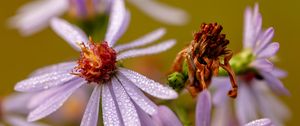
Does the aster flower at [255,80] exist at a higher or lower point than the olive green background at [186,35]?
lower

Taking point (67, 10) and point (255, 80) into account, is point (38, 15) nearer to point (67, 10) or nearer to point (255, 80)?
point (67, 10)

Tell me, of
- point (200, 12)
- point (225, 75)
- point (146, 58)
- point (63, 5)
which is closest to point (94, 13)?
point (63, 5)

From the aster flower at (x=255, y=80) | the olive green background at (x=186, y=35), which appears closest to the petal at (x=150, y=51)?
the aster flower at (x=255, y=80)

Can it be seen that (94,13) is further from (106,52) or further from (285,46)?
(285,46)

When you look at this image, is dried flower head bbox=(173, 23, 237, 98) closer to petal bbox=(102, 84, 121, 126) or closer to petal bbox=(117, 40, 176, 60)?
petal bbox=(117, 40, 176, 60)

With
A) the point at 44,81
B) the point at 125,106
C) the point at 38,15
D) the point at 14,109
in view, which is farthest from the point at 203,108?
the point at 38,15

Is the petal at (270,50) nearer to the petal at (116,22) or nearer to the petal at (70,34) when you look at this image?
the petal at (116,22)

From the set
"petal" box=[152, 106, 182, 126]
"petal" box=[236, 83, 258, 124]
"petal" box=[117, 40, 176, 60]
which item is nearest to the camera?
"petal" box=[152, 106, 182, 126]

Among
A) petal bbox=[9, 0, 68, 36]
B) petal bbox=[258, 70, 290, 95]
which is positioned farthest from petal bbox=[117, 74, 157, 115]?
petal bbox=[9, 0, 68, 36]
